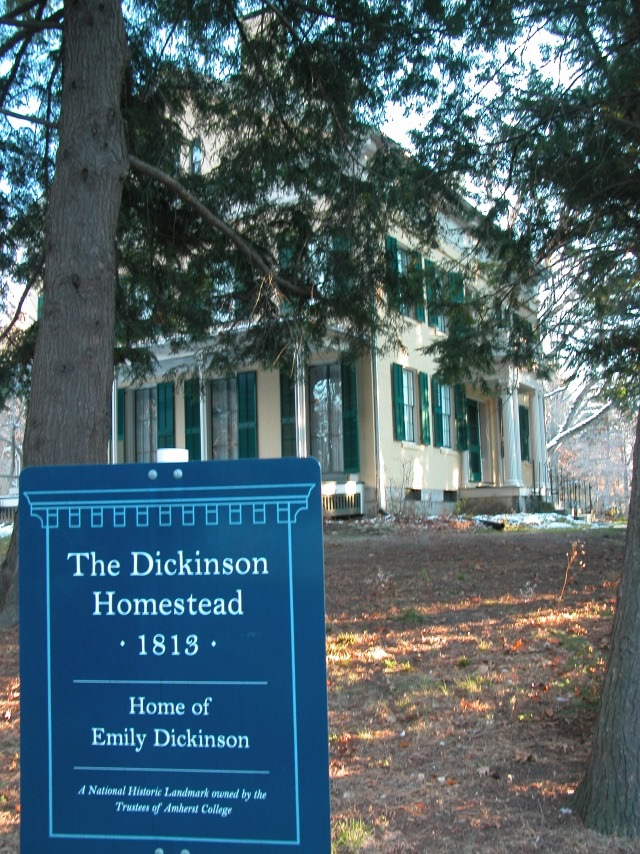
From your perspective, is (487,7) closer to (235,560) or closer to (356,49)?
(356,49)

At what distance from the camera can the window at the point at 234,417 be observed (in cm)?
2022

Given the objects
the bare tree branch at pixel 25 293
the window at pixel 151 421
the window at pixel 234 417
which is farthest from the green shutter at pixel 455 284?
the window at pixel 151 421

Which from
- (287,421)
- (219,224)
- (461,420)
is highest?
(219,224)

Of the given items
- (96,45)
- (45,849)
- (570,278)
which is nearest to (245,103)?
(96,45)

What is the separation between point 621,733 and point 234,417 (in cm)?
1757

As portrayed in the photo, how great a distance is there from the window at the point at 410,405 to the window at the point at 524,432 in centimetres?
700

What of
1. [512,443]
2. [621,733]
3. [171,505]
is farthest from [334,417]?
[171,505]

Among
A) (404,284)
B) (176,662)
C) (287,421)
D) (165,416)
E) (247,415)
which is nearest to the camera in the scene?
(176,662)

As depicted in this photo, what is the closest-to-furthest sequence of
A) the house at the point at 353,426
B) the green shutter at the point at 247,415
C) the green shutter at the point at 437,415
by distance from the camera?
the house at the point at 353,426
the green shutter at the point at 247,415
the green shutter at the point at 437,415

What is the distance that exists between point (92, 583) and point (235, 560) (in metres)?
0.42

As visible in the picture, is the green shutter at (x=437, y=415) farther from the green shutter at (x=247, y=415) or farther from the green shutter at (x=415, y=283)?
the green shutter at (x=415, y=283)

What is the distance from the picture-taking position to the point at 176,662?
2.47 m

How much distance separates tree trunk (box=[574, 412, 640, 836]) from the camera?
3613 millimetres

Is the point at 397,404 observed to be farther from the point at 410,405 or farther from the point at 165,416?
the point at 165,416
